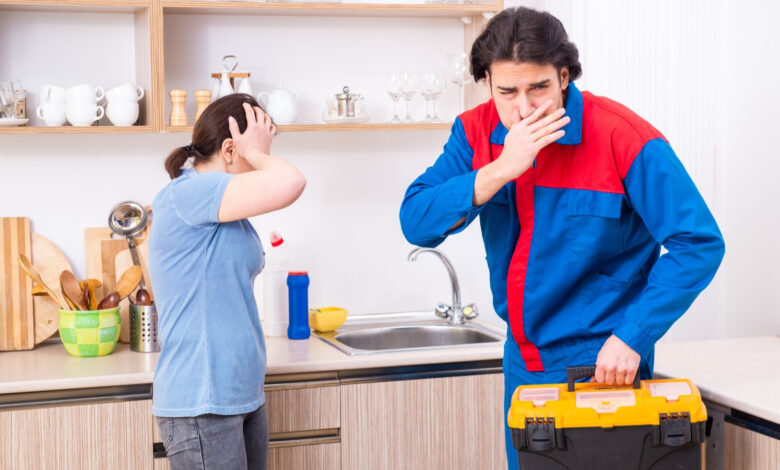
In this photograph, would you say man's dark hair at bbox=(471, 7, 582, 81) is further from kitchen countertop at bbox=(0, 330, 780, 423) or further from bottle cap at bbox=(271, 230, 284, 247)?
bottle cap at bbox=(271, 230, 284, 247)

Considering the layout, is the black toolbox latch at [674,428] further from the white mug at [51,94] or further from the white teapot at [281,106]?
the white mug at [51,94]

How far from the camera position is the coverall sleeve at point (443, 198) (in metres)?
1.65

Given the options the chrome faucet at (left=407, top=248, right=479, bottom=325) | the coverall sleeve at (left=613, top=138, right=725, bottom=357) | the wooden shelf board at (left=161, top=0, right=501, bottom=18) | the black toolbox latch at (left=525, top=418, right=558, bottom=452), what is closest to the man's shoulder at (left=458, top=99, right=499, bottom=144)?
the coverall sleeve at (left=613, top=138, right=725, bottom=357)

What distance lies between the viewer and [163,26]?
2738 mm

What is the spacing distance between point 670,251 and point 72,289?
177 centimetres

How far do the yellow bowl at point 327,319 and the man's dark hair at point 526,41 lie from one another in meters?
1.33

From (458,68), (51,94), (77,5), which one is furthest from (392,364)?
(77,5)

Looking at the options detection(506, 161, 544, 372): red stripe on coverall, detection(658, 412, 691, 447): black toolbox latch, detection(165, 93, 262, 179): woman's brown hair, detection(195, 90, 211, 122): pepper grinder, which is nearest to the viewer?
detection(658, 412, 691, 447): black toolbox latch

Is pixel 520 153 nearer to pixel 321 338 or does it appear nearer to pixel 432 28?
pixel 321 338

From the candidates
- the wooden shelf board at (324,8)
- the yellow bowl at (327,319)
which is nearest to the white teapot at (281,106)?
the wooden shelf board at (324,8)

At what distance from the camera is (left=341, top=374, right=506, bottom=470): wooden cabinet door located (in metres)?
2.40

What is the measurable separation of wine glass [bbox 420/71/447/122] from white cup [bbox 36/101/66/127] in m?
1.12

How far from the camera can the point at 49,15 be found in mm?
2742

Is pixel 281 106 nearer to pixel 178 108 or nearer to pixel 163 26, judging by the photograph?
pixel 178 108
